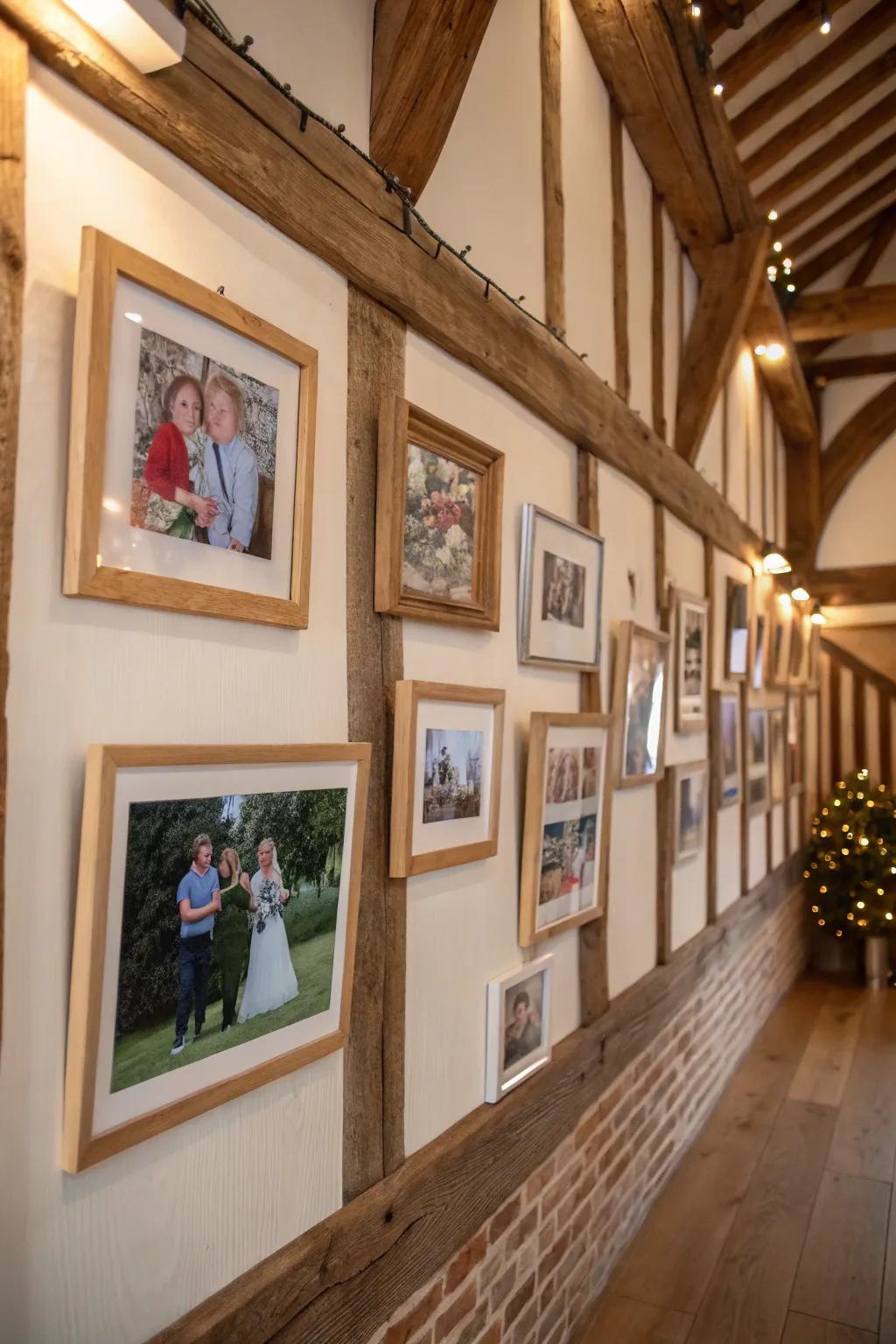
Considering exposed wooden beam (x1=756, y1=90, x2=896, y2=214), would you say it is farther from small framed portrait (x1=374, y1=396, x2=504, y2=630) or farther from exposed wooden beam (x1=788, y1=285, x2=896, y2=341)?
small framed portrait (x1=374, y1=396, x2=504, y2=630)

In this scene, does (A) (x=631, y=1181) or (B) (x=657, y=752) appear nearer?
(A) (x=631, y=1181)

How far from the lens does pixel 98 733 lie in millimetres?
1235

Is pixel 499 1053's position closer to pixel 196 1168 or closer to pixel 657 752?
pixel 196 1168

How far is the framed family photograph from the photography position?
3.90ft

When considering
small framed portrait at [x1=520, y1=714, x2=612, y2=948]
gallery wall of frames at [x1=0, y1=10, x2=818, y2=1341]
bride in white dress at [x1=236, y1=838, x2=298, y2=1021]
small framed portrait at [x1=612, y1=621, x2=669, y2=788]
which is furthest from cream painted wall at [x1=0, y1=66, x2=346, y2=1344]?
small framed portrait at [x1=612, y1=621, x2=669, y2=788]

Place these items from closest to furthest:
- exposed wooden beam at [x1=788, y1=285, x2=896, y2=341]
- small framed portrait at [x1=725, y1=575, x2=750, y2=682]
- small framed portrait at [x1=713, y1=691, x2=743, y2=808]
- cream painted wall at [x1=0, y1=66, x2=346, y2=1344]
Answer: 1. cream painted wall at [x1=0, y1=66, x2=346, y2=1344]
2. small framed portrait at [x1=713, y1=691, x2=743, y2=808]
3. small framed portrait at [x1=725, y1=575, x2=750, y2=682]
4. exposed wooden beam at [x1=788, y1=285, x2=896, y2=341]

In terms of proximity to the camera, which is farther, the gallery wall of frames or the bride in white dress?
the bride in white dress

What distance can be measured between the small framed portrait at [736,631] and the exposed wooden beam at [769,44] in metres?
2.17

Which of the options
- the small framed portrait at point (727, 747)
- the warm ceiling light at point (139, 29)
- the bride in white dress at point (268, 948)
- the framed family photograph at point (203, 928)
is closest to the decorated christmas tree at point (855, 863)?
the small framed portrait at point (727, 747)

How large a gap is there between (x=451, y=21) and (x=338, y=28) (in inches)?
9.0

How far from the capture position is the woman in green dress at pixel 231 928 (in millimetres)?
1395

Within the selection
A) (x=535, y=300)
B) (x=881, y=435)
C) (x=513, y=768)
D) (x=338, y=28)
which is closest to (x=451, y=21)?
(x=338, y=28)

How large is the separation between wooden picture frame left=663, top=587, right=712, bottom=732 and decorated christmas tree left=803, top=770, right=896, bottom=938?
2.92 metres

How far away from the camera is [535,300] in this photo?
8.57ft
